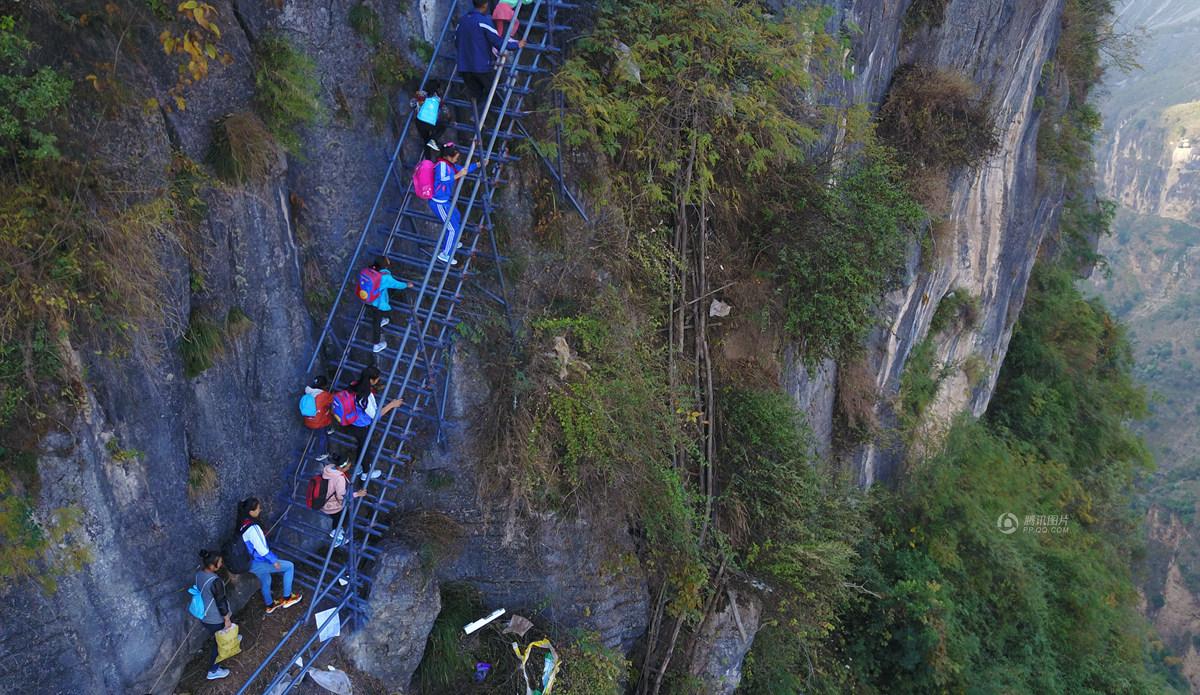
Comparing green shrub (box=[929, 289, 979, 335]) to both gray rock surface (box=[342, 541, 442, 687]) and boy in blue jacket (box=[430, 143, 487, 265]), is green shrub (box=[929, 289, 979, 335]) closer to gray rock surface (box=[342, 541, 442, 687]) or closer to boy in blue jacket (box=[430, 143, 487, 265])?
boy in blue jacket (box=[430, 143, 487, 265])

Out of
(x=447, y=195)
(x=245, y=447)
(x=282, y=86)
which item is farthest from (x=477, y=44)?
(x=245, y=447)

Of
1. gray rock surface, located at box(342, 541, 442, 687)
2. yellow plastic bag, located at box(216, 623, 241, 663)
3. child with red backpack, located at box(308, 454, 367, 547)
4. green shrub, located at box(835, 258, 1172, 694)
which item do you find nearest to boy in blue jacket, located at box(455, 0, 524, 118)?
child with red backpack, located at box(308, 454, 367, 547)

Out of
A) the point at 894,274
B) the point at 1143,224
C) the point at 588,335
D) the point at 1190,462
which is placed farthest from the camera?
the point at 1143,224

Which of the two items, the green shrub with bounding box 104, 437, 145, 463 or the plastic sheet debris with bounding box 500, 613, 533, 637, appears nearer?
the green shrub with bounding box 104, 437, 145, 463

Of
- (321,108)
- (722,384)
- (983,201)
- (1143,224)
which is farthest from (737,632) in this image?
(1143,224)

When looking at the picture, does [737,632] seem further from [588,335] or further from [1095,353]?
[1095,353]

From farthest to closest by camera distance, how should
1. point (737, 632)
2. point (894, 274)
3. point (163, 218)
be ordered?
point (894, 274)
point (737, 632)
point (163, 218)

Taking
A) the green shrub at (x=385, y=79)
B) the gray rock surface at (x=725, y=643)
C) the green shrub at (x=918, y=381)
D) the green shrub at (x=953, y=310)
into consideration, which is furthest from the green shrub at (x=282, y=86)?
the green shrub at (x=953, y=310)
